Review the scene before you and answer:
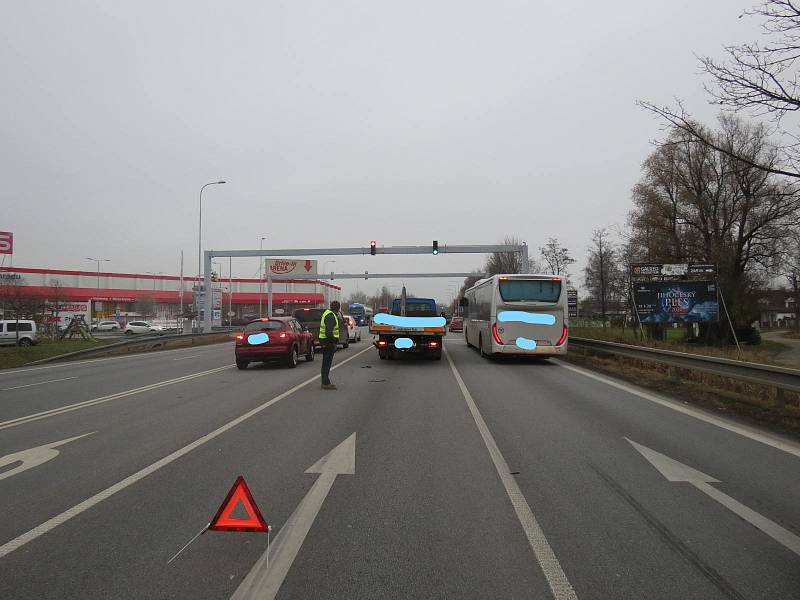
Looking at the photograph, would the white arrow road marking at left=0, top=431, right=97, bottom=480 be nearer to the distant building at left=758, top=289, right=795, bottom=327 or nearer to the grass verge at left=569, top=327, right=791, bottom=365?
the grass verge at left=569, top=327, right=791, bottom=365

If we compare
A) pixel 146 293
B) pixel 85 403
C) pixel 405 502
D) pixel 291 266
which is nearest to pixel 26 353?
pixel 85 403

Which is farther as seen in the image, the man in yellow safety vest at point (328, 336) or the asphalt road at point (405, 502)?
the man in yellow safety vest at point (328, 336)

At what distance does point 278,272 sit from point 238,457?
7273 cm

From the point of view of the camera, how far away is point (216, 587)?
3307 mm

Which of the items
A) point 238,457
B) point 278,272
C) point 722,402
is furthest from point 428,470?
point 278,272

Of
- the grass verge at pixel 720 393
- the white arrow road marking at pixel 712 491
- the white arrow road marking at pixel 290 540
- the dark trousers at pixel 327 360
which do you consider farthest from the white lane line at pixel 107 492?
the grass verge at pixel 720 393

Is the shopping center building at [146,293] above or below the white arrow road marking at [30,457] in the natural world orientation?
above

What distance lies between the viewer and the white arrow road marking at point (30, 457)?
5914 mm

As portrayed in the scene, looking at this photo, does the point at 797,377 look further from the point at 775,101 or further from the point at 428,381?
the point at 428,381

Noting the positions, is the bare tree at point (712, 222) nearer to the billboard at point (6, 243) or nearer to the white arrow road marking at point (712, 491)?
the white arrow road marking at point (712, 491)

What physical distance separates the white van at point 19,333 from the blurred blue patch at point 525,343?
27.9 m

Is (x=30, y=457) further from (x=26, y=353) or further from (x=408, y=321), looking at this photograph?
(x=26, y=353)

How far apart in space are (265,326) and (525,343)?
334 inches

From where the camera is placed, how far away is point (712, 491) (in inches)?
202
